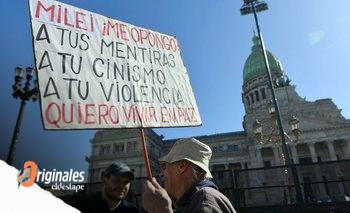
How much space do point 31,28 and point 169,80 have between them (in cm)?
160

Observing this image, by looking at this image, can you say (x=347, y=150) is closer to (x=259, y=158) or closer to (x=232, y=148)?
(x=259, y=158)

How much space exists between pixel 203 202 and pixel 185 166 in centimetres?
52

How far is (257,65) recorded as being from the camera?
7912 centimetres


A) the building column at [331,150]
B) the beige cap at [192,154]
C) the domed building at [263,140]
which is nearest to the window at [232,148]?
the domed building at [263,140]

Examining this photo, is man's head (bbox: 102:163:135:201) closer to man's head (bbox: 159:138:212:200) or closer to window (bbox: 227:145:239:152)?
man's head (bbox: 159:138:212:200)

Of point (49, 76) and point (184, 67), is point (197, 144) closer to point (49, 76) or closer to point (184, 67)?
point (49, 76)

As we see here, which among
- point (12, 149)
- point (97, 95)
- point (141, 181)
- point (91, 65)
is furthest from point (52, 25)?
point (12, 149)

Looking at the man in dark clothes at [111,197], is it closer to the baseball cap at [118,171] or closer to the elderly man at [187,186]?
the baseball cap at [118,171]

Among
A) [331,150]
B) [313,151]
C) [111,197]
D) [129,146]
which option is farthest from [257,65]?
[111,197]

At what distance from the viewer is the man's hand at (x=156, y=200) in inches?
81.0

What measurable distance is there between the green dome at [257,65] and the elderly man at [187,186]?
77.6 meters

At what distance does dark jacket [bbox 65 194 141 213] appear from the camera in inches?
151

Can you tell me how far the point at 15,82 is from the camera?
1053cm

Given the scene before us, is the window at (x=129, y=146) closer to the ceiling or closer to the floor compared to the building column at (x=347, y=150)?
closer to the ceiling
